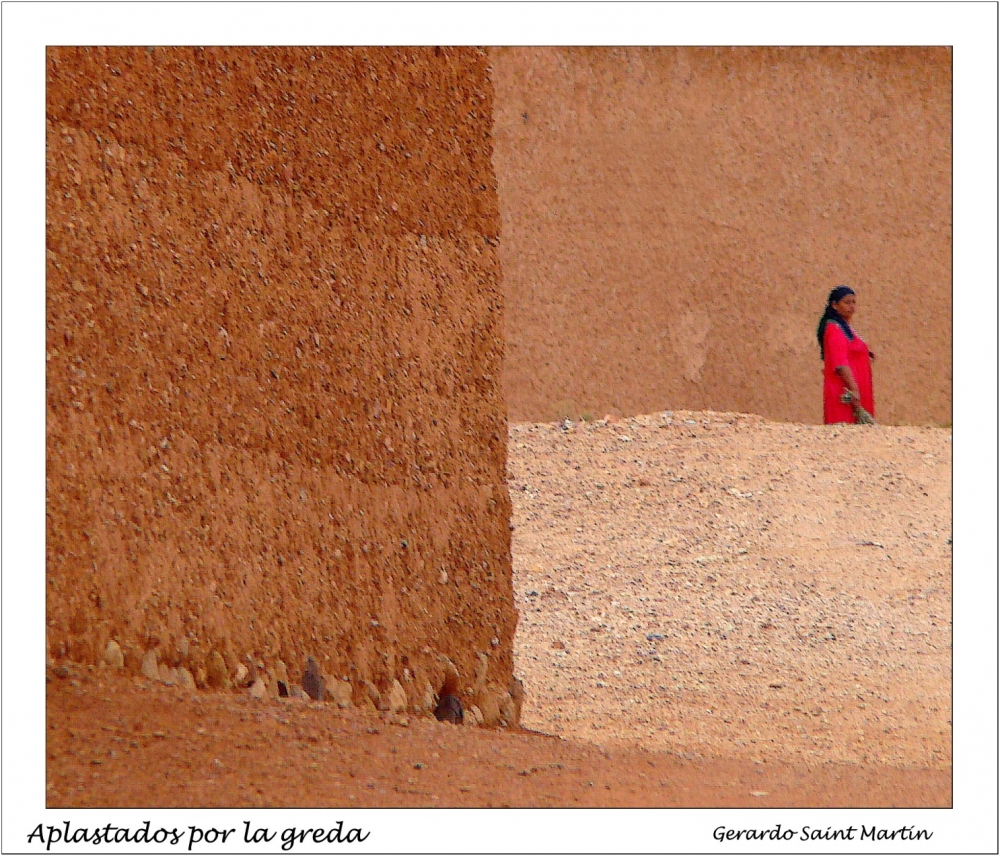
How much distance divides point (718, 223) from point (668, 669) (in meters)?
5.74

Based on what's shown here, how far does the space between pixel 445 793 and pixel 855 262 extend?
9245 millimetres

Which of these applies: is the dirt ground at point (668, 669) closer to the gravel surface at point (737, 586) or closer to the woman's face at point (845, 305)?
the gravel surface at point (737, 586)

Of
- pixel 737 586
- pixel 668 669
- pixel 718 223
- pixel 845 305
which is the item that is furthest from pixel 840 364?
pixel 718 223

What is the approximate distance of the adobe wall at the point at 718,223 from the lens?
1114 centimetres

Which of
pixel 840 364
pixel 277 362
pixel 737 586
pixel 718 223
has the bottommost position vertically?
pixel 737 586

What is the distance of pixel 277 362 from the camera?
3.67 metres

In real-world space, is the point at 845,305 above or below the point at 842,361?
above

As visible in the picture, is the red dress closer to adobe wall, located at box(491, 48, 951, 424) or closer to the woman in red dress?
the woman in red dress

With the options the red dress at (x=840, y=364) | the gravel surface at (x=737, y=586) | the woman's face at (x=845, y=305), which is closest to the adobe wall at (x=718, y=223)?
the gravel surface at (x=737, y=586)

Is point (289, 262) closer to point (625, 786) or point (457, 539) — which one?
point (457, 539)

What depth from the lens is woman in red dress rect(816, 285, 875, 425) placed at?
8477 millimetres

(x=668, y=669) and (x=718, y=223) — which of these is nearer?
(x=668, y=669)

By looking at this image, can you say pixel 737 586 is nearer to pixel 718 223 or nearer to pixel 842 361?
pixel 842 361

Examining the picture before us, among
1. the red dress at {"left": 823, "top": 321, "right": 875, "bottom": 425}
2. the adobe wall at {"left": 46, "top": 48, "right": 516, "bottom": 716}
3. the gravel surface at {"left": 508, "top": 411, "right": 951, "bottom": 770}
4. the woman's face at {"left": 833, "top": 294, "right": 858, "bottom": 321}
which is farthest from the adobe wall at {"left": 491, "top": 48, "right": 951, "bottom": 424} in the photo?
the adobe wall at {"left": 46, "top": 48, "right": 516, "bottom": 716}
